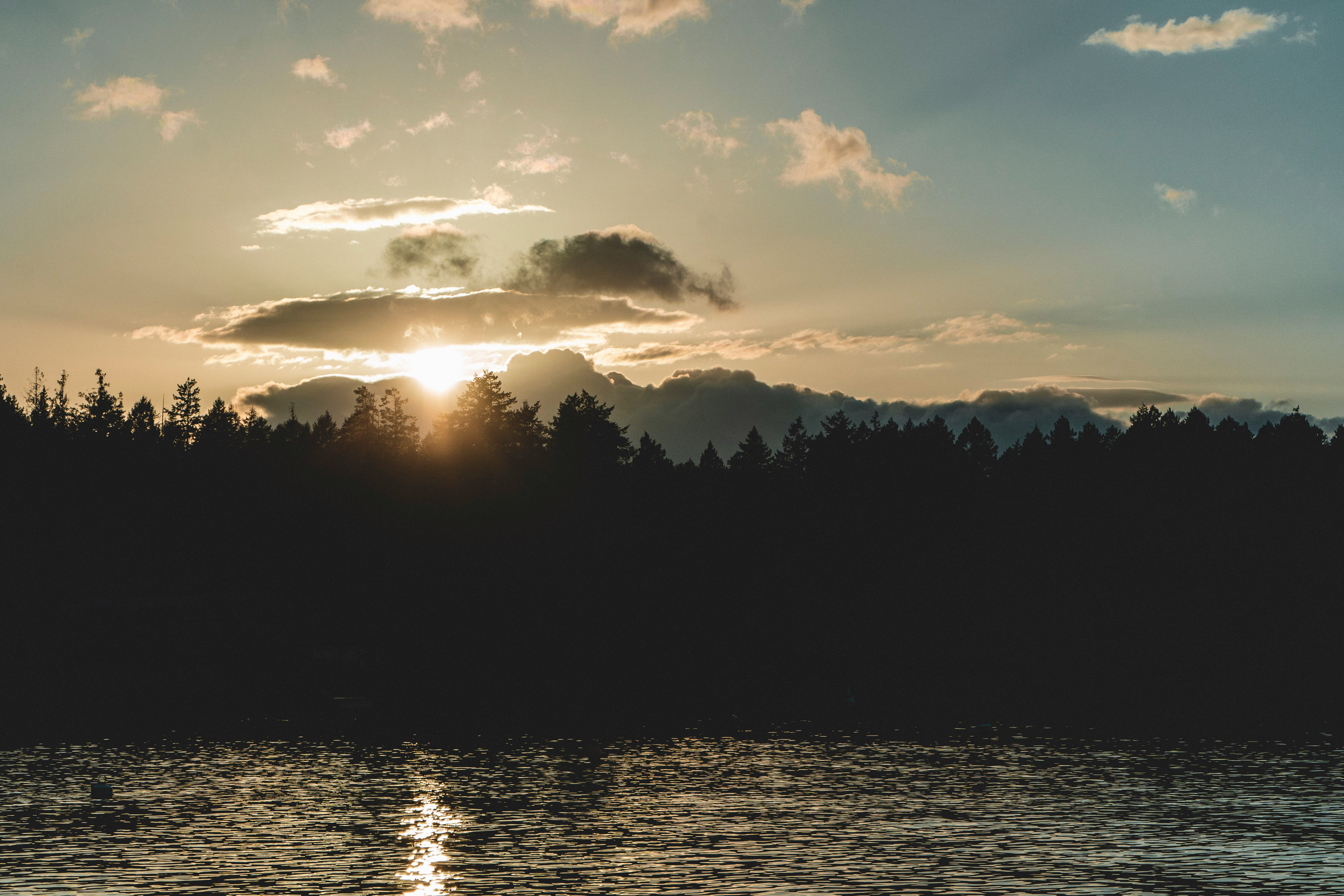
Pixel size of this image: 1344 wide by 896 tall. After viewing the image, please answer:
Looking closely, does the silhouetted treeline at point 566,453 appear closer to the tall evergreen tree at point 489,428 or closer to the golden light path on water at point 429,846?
the tall evergreen tree at point 489,428

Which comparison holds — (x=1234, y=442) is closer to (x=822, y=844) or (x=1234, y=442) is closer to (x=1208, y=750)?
(x=1208, y=750)

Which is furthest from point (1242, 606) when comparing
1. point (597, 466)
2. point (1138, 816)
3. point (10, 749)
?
point (10, 749)

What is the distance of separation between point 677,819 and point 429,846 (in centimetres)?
1231

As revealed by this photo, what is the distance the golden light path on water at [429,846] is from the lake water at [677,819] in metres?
0.16

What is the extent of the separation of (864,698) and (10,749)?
Answer: 78887 mm

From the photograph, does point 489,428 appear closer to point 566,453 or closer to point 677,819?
point 566,453

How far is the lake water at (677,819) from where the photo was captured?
143 feet

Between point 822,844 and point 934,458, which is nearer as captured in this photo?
point 822,844

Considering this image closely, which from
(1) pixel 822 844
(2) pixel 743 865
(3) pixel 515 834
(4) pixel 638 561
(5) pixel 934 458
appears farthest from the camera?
(5) pixel 934 458

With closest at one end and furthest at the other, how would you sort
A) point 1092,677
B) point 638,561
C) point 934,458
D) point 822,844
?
point 822,844
point 1092,677
point 638,561
point 934,458

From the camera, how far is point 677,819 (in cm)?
5684

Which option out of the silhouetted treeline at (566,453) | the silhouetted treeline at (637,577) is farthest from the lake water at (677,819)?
the silhouetted treeline at (566,453)

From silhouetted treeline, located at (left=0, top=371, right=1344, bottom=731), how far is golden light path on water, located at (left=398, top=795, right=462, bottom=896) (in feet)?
142

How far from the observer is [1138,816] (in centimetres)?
5672
